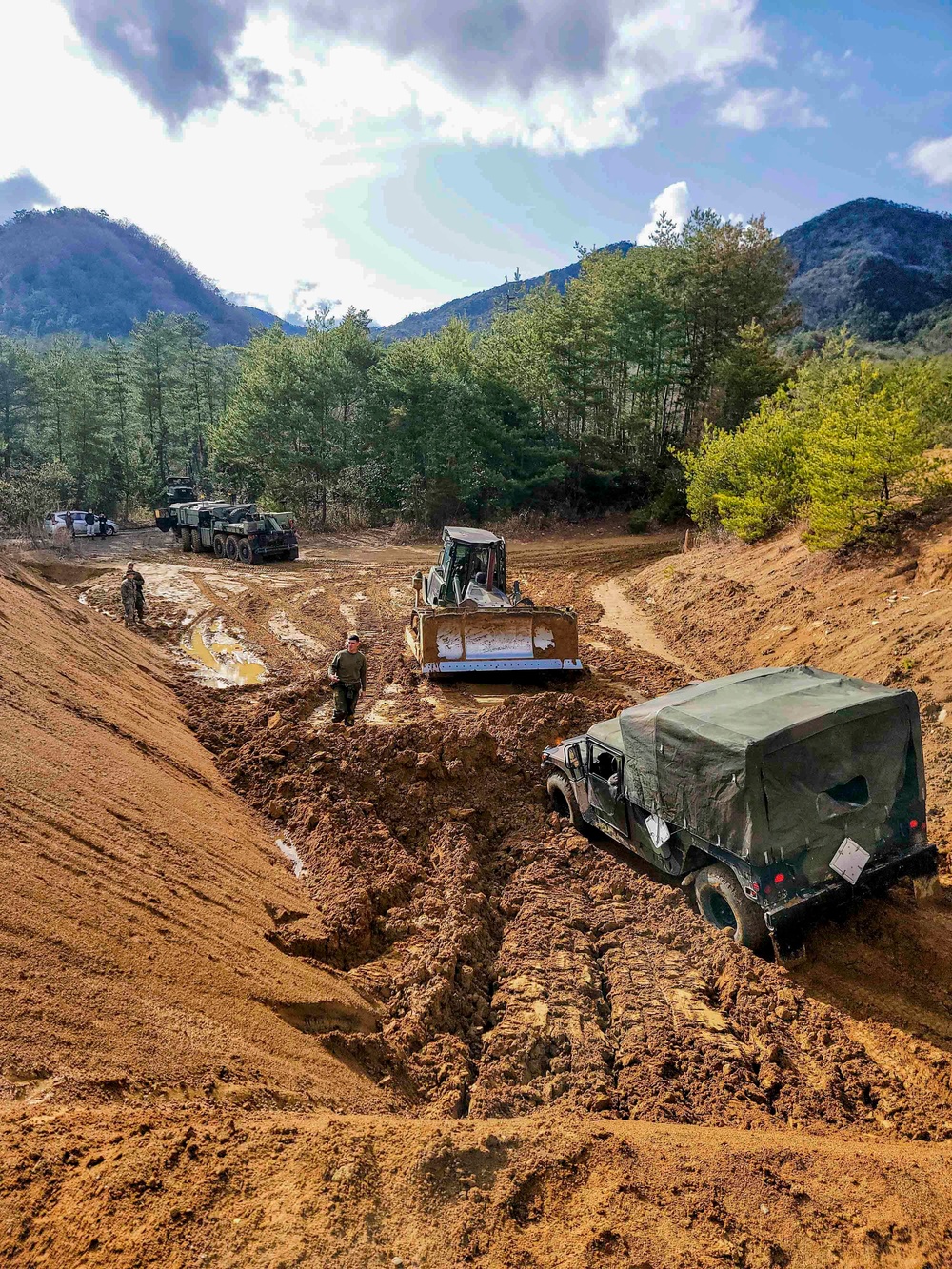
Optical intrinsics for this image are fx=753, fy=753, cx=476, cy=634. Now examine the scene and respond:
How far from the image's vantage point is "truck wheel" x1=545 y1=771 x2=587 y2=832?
24.7 feet

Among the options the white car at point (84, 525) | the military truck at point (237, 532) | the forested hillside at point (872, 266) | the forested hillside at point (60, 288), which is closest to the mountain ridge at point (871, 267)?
the forested hillside at point (872, 266)

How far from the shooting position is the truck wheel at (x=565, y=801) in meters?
7.52

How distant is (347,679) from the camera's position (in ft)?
33.4

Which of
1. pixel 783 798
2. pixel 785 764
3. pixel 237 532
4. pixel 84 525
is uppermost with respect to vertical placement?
pixel 84 525

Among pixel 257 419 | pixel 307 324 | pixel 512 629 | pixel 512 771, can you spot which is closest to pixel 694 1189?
pixel 512 771

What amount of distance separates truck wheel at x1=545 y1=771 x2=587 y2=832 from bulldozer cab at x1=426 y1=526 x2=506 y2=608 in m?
6.03

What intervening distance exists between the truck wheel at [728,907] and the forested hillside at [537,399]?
2529 cm

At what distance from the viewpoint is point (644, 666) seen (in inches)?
541

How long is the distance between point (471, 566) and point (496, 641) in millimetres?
1812

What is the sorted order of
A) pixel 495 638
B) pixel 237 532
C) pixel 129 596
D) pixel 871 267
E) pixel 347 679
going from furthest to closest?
1. pixel 871 267
2. pixel 237 532
3. pixel 129 596
4. pixel 495 638
5. pixel 347 679

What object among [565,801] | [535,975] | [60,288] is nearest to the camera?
[535,975]

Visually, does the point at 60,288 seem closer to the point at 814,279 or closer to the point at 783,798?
the point at 814,279

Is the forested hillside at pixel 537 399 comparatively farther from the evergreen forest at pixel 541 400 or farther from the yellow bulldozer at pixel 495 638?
the yellow bulldozer at pixel 495 638

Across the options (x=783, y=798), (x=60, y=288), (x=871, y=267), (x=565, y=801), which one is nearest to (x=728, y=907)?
(x=783, y=798)
